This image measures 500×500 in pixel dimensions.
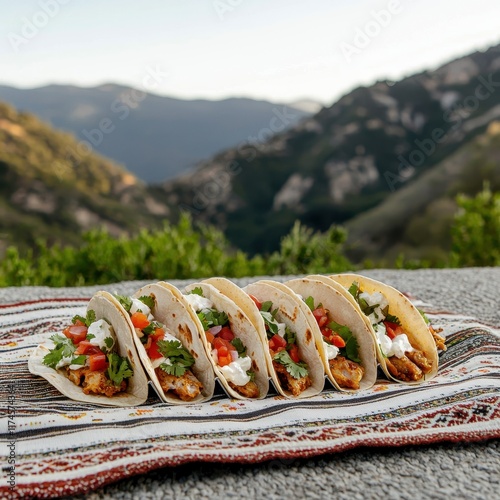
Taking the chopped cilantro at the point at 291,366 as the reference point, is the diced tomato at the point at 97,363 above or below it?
above

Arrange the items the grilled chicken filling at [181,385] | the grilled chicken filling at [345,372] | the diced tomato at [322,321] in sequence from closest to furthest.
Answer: the grilled chicken filling at [181,385]
the grilled chicken filling at [345,372]
the diced tomato at [322,321]

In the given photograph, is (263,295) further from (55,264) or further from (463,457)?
(55,264)

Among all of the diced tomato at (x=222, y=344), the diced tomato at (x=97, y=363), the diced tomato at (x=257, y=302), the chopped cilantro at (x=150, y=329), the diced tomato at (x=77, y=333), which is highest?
the diced tomato at (x=257, y=302)

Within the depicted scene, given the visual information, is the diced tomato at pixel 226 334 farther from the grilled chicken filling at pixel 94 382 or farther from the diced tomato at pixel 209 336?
the grilled chicken filling at pixel 94 382

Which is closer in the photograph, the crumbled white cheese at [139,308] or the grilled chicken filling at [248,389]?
the grilled chicken filling at [248,389]

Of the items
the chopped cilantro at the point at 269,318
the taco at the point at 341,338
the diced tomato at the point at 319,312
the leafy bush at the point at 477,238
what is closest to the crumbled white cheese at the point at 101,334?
the chopped cilantro at the point at 269,318

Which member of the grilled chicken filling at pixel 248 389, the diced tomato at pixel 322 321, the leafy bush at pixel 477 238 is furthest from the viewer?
the leafy bush at pixel 477 238

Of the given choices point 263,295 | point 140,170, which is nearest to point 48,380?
point 263,295

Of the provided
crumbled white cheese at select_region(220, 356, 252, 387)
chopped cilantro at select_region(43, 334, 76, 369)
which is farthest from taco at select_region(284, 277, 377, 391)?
chopped cilantro at select_region(43, 334, 76, 369)
